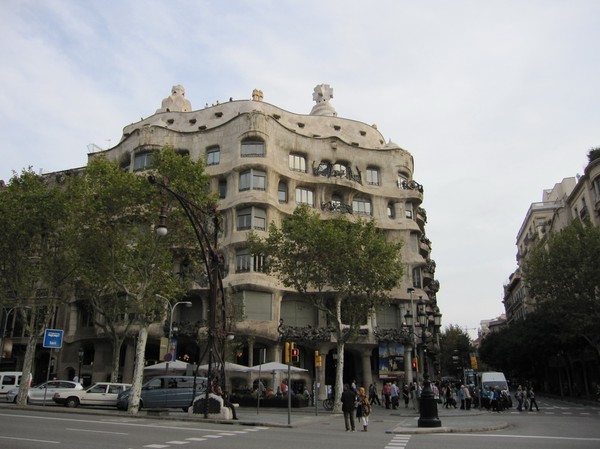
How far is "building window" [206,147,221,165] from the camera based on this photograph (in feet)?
145

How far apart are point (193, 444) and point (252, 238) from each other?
59.0ft

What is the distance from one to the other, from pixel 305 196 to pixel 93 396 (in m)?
24.1

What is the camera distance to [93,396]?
2711 centimetres

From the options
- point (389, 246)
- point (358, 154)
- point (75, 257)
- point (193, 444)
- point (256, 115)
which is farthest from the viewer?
point (358, 154)

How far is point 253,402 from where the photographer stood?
29359mm

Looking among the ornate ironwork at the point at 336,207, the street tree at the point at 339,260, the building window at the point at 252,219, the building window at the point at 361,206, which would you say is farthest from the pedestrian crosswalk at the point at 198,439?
the building window at the point at 361,206

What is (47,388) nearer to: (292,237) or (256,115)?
(292,237)

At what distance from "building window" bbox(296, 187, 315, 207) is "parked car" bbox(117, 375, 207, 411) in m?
21.9

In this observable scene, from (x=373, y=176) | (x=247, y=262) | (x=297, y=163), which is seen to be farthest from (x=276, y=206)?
(x=373, y=176)

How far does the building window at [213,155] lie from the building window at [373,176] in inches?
549

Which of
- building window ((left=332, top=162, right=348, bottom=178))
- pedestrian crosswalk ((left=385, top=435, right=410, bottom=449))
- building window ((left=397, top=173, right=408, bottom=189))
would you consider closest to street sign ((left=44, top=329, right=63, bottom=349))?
pedestrian crosswalk ((left=385, top=435, right=410, bottom=449))

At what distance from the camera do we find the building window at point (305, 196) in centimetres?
4466

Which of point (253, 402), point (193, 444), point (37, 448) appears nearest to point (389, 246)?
point (253, 402)

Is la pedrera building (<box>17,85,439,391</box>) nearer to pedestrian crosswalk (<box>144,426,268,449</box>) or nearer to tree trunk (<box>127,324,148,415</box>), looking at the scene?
tree trunk (<box>127,324,148,415</box>)
